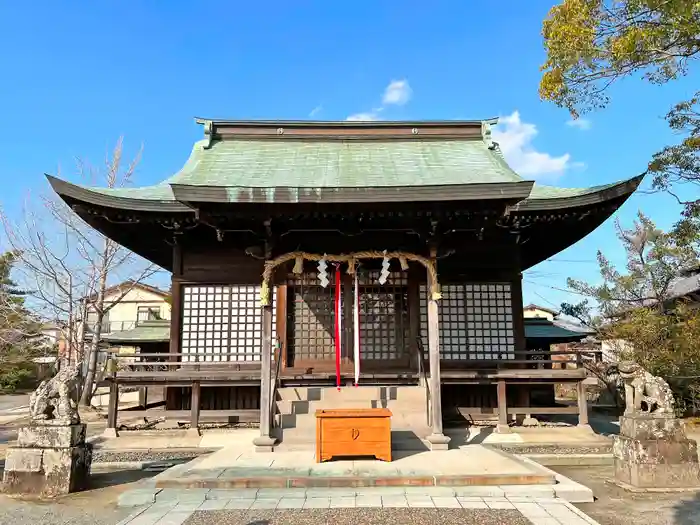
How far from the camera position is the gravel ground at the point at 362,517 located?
543cm

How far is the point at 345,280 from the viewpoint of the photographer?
39.4 feet

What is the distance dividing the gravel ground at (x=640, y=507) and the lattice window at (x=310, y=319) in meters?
6.35

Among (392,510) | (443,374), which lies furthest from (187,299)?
(392,510)

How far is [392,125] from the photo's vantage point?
1395 centimetres

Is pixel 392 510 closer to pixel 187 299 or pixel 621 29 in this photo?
pixel 187 299

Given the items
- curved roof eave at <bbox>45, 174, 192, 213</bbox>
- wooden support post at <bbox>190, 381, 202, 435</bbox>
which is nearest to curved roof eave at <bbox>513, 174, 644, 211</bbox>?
curved roof eave at <bbox>45, 174, 192, 213</bbox>

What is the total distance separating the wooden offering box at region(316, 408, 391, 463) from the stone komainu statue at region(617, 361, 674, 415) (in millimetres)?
3688

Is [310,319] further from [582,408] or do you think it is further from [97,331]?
[97,331]

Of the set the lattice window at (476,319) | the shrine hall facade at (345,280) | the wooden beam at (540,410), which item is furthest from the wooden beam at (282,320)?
the wooden beam at (540,410)

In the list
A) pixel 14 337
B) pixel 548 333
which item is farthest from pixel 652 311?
pixel 14 337

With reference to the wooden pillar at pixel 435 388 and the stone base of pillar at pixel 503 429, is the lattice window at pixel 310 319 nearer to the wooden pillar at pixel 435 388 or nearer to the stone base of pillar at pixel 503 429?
the wooden pillar at pixel 435 388

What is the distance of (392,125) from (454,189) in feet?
20.0

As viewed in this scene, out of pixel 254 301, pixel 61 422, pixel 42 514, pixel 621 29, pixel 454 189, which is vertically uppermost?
pixel 621 29

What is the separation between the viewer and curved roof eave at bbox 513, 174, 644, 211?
9.95 metres
